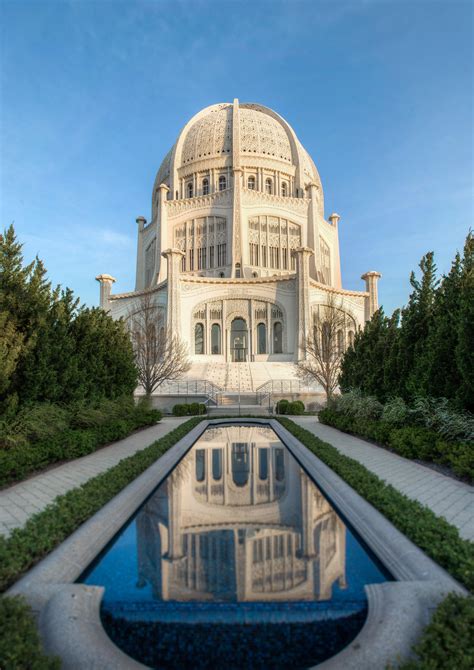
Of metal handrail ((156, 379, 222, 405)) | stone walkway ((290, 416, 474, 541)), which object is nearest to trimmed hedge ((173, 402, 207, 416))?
metal handrail ((156, 379, 222, 405))

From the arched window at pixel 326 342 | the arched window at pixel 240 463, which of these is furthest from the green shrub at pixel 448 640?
the arched window at pixel 326 342

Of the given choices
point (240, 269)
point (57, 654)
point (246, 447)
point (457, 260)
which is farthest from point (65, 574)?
point (240, 269)

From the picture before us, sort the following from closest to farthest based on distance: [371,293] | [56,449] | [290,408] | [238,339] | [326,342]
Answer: [56,449]
[290,408]
[326,342]
[238,339]
[371,293]

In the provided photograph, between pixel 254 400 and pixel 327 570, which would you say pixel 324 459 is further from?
pixel 254 400

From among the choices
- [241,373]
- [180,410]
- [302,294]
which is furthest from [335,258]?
[180,410]

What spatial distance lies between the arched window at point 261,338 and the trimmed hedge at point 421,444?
2468 centimetres

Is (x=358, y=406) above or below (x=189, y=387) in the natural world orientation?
below

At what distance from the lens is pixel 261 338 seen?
1499 inches

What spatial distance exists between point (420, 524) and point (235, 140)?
4796 centimetres

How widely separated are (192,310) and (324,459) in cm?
2967

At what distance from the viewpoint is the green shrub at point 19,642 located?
241cm

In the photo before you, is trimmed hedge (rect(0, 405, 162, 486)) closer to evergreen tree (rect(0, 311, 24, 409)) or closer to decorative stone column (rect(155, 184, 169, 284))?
evergreen tree (rect(0, 311, 24, 409))

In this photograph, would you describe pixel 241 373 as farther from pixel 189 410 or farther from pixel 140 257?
pixel 140 257

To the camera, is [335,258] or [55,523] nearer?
[55,523]
